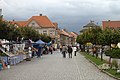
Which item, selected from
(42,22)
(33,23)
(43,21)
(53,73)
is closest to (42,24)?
(42,22)

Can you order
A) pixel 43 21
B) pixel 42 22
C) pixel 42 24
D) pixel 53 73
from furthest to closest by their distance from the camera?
pixel 43 21, pixel 42 22, pixel 42 24, pixel 53 73

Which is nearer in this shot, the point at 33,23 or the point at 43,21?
the point at 33,23

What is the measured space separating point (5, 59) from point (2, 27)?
9795mm

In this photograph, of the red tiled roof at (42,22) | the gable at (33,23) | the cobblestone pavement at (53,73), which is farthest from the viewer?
the red tiled roof at (42,22)

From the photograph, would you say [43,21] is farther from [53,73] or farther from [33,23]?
[53,73]

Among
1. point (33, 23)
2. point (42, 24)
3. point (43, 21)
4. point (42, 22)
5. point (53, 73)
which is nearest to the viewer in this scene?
point (53, 73)

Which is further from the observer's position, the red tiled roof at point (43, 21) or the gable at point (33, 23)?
the red tiled roof at point (43, 21)

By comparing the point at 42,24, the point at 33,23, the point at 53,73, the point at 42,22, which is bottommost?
the point at 53,73

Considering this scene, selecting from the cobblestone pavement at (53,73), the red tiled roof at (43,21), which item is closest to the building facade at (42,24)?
the red tiled roof at (43,21)

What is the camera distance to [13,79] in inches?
706

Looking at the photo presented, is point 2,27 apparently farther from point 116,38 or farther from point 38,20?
point 38,20

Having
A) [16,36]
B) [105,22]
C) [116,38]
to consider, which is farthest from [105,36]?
[105,22]

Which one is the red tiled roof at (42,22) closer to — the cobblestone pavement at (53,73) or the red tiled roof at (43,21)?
the red tiled roof at (43,21)

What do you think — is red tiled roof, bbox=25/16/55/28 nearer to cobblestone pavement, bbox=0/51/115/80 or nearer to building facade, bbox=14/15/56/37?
building facade, bbox=14/15/56/37
